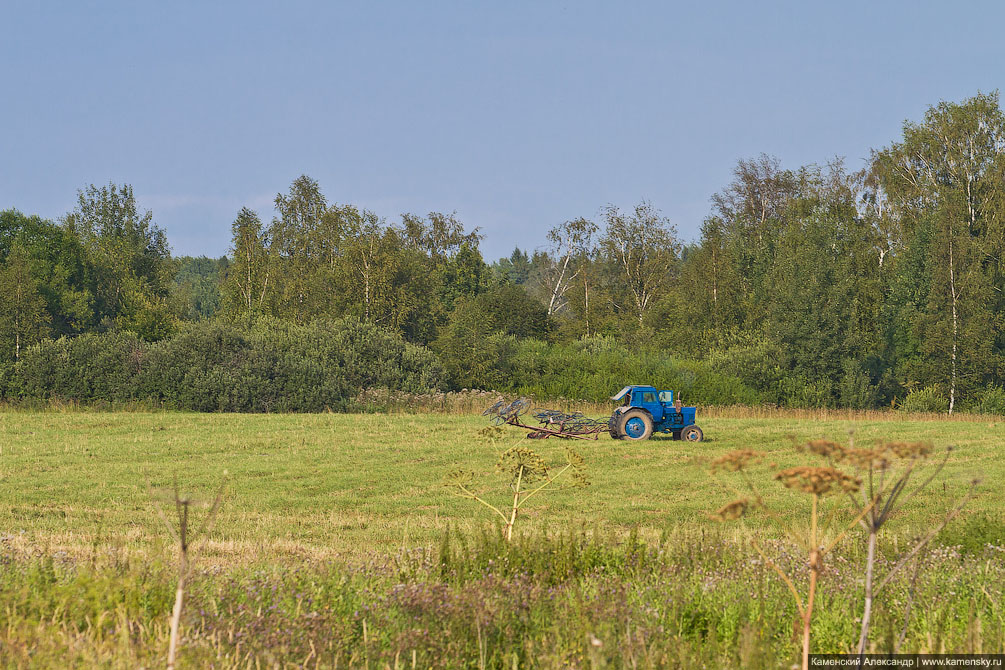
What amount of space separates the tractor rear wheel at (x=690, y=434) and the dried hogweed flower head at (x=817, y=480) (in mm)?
19354

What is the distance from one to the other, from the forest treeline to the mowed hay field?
965cm

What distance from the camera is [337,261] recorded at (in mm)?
49406

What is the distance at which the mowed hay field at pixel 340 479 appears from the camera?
1039 centimetres

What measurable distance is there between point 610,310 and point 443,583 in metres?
49.5

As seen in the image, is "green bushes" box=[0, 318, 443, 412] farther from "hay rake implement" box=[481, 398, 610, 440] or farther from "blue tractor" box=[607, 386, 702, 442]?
"blue tractor" box=[607, 386, 702, 442]

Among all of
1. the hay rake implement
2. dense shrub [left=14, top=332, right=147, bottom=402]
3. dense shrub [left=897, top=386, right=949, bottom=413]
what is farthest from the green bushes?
dense shrub [left=897, top=386, right=949, bottom=413]

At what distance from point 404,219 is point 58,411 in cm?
3383

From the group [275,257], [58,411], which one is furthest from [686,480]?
[275,257]

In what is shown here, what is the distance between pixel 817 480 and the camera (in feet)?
9.20

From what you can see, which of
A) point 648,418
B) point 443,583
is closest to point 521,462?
point 443,583

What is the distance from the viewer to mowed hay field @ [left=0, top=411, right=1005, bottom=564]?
1039cm

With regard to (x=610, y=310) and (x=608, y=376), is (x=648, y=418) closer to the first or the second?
(x=608, y=376)

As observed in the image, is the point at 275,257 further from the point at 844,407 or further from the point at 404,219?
the point at 844,407

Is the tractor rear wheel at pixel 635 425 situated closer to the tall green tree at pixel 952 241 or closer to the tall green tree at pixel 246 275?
the tall green tree at pixel 952 241
